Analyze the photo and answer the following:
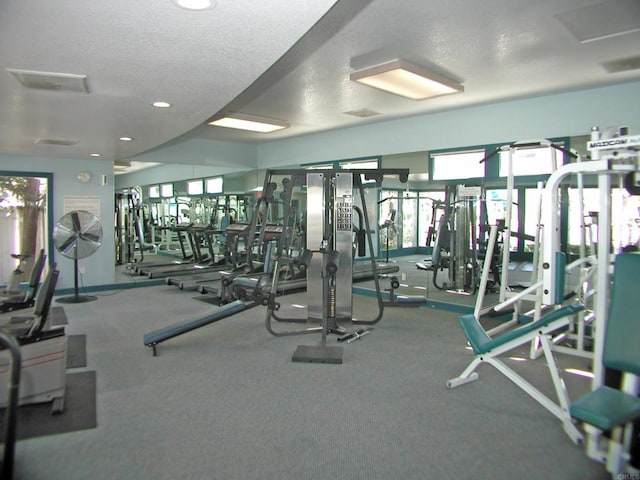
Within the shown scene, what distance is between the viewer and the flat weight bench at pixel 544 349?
8.95 feet

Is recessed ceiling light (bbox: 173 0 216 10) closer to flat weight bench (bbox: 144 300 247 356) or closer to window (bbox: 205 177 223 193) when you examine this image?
flat weight bench (bbox: 144 300 247 356)

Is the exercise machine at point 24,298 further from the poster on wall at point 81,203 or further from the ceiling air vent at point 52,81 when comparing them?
the poster on wall at point 81,203

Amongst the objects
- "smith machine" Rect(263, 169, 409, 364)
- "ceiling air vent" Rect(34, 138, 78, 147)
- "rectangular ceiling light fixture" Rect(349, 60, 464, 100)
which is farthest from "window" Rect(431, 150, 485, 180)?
"ceiling air vent" Rect(34, 138, 78, 147)

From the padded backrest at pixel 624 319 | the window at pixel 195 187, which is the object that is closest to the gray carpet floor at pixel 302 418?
the padded backrest at pixel 624 319

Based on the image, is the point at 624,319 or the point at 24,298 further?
the point at 24,298

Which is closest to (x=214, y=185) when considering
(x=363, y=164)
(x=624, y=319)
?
(x=363, y=164)

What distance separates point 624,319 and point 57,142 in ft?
20.9

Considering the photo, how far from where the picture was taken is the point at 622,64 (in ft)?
13.8

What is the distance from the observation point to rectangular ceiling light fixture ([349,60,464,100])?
410 cm

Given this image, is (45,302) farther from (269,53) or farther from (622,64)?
(622,64)

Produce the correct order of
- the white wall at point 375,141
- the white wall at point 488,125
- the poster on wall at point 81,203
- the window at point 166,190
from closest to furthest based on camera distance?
the white wall at point 488,125, the white wall at point 375,141, the poster on wall at point 81,203, the window at point 166,190

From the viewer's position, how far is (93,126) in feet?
15.2

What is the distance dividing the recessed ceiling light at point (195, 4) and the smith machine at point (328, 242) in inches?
101

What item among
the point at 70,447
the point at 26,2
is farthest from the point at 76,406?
the point at 26,2
